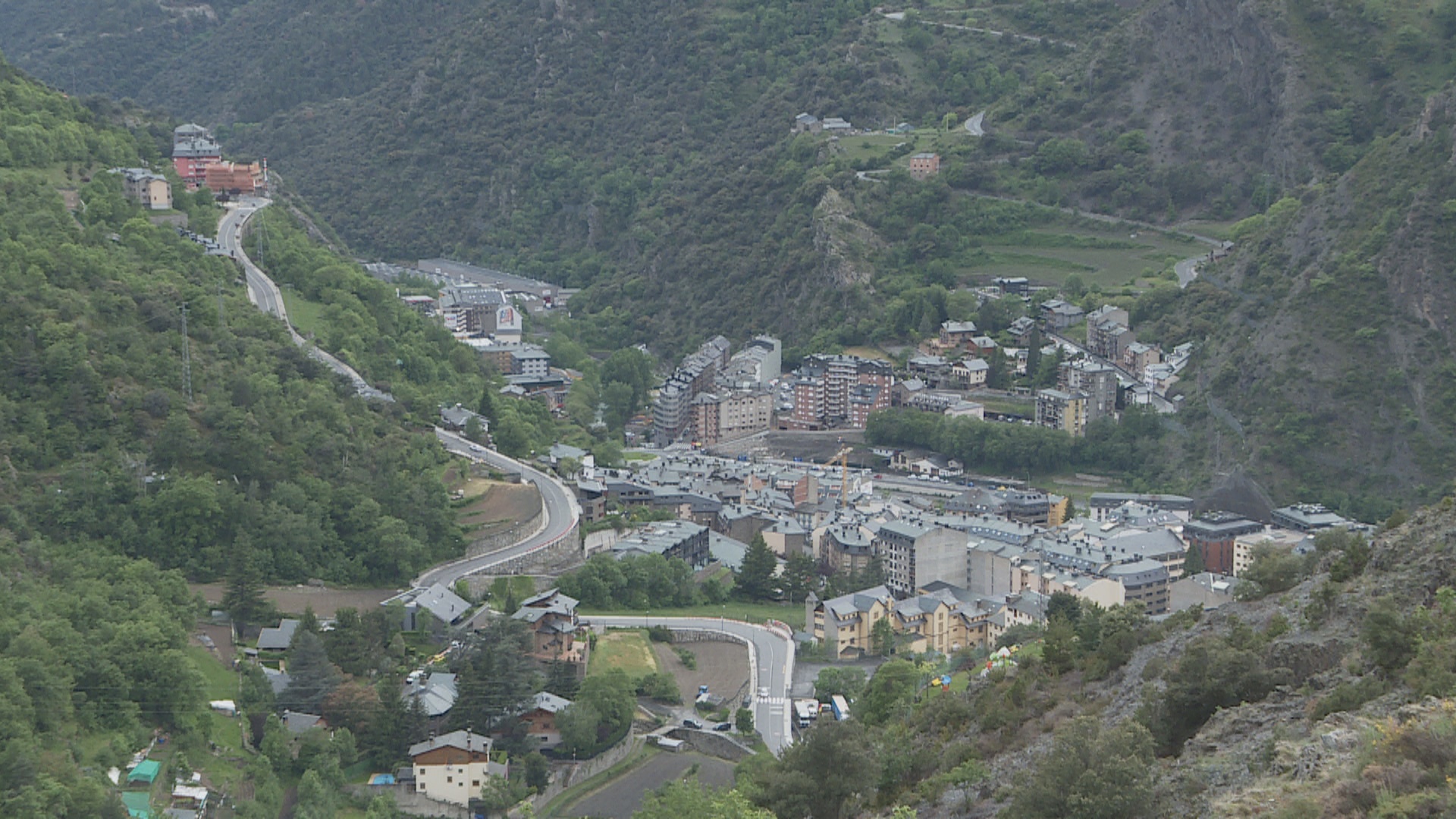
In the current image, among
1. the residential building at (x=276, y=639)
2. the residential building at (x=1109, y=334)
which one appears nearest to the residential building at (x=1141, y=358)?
the residential building at (x=1109, y=334)

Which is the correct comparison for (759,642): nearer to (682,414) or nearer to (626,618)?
(626,618)

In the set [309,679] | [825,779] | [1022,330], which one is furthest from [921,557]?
[825,779]

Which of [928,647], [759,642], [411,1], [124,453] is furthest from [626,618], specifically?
[411,1]

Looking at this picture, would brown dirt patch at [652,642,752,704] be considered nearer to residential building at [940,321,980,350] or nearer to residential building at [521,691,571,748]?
residential building at [521,691,571,748]

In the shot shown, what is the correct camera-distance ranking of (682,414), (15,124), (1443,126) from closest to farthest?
(15,124) → (1443,126) → (682,414)

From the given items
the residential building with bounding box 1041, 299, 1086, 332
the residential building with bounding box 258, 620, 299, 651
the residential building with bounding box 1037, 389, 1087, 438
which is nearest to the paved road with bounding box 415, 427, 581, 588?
the residential building with bounding box 258, 620, 299, 651

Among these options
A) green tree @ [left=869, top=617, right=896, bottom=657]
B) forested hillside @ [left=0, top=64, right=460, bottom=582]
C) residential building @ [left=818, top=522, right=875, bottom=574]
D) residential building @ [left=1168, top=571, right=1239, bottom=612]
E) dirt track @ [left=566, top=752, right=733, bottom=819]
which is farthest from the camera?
residential building @ [left=818, top=522, right=875, bottom=574]

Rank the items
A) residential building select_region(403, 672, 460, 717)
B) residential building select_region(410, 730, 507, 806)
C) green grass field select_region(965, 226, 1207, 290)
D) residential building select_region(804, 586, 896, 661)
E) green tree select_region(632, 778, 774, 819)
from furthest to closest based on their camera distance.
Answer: green grass field select_region(965, 226, 1207, 290) → residential building select_region(804, 586, 896, 661) → residential building select_region(403, 672, 460, 717) → residential building select_region(410, 730, 507, 806) → green tree select_region(632, 778, 774, 819)

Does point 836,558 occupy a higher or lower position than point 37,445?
lower
